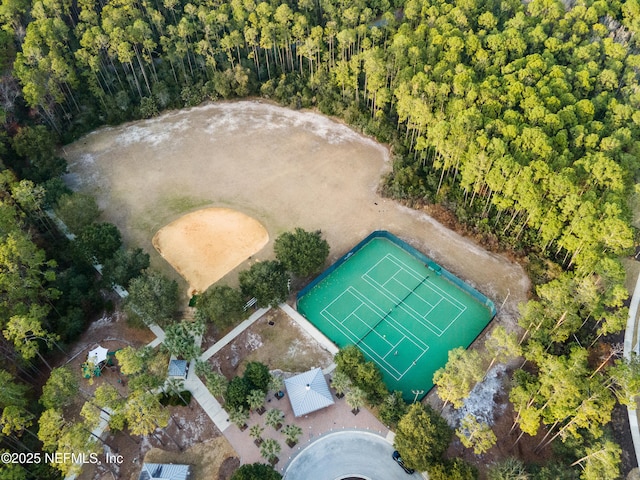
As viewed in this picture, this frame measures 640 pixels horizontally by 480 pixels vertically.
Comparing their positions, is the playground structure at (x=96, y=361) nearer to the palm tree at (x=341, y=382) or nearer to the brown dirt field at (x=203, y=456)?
the brown dirt field at (x=203, y=456)

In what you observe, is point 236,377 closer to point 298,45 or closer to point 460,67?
point 460,67

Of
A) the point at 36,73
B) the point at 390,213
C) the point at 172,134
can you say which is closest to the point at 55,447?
the point at 390,213

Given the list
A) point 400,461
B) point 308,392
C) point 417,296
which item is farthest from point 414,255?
point 400,461

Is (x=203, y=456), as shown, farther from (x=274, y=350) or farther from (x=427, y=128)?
(x=427, y=128)

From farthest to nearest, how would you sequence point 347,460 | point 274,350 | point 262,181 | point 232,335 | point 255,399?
point 262,181, point 232,335, point 274,350, point 255,399, point 347,460

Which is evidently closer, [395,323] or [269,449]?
[269,449]
